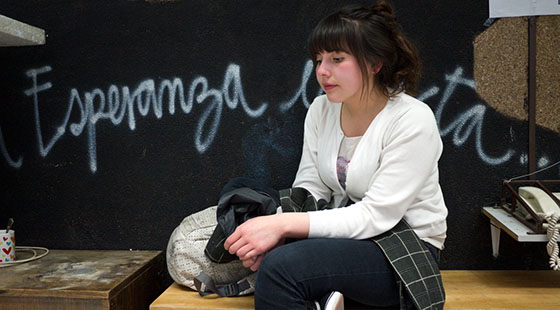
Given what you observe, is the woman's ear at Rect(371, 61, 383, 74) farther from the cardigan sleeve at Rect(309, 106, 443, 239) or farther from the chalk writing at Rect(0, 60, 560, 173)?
the chalk writing at Rect(0, 60, 560, 173)

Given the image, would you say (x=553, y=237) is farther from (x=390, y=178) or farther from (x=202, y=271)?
(x=202, y=271)

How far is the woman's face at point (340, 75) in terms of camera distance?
1.59 metres

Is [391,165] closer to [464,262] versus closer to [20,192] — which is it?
[464,262]

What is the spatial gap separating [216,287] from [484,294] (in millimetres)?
921

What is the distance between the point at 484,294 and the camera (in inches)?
69.6

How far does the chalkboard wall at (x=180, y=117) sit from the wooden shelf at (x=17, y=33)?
0.18 metres

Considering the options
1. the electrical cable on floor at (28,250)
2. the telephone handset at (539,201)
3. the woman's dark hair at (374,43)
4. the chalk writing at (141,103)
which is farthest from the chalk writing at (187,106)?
the woman's dark hair at (374,43)

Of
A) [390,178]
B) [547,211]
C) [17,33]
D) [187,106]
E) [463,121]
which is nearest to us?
[390,178]

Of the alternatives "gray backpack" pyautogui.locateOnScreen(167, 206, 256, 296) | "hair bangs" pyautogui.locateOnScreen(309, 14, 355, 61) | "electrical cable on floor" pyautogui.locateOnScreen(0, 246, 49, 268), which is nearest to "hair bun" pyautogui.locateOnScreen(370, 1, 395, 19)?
"hair bangs" pyautogui.locateOnScreen(309, 14, 355, 61)

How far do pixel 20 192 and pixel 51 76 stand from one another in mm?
537

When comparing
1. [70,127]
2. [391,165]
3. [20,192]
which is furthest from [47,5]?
[391,165]

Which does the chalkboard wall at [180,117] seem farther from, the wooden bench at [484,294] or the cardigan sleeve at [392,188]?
the cardigan sleeve at [392,188]

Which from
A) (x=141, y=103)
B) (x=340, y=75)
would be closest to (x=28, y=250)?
(x=141, y=103)

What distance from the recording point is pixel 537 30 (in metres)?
2.02
